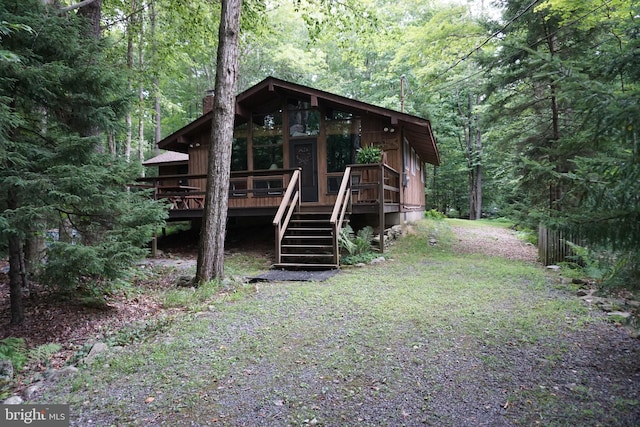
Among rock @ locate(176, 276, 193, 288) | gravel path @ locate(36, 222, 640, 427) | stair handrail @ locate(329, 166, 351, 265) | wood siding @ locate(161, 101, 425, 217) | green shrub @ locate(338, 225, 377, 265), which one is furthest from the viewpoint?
wood siding @ locate(161, 101, 425, 217)

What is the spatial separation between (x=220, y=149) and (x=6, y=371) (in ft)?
13.1

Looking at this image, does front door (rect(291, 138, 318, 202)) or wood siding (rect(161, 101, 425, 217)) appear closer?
wood siding (rect(161, 101, 425, 217))

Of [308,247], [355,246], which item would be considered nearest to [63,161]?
[308,247]

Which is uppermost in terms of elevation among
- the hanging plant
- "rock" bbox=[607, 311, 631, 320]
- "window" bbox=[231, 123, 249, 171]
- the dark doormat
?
"window" bbox=[231, 123, 249, 171]

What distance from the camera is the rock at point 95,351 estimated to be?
3.31 m

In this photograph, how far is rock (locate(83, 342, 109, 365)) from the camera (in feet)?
10.9

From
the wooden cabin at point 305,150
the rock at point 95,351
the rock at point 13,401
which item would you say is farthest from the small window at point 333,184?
the rock at point 13,401

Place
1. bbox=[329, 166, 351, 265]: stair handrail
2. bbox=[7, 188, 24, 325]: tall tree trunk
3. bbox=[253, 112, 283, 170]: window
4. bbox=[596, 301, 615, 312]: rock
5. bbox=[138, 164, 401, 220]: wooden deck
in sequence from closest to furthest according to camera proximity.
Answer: bbox=[7, 188, 24, 325]: tall tree trunk, bbox=[596, 301, 615, 312]: rock, bbox=[329, 166, 351, 265]: stair handrail, bbox=[138, 164, 401, 220]: wooden deck, bbox=[253, 112, 283, 170]: window

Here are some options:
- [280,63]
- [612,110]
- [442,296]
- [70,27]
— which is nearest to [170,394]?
[612,110]

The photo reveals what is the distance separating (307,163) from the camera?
1123cm

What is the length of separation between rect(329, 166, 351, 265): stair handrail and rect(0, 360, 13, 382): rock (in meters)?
5.32

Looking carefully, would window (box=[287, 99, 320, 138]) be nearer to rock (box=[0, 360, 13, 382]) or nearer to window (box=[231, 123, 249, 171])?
window (box=[231, 123, 249, 171])

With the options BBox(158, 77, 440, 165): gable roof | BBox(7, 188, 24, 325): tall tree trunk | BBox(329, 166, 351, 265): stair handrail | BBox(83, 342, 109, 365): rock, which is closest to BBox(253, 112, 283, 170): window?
BBox(158, 77, 440, 165): gable roof

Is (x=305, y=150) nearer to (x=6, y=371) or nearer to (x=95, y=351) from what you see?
(x=95, y=351)
